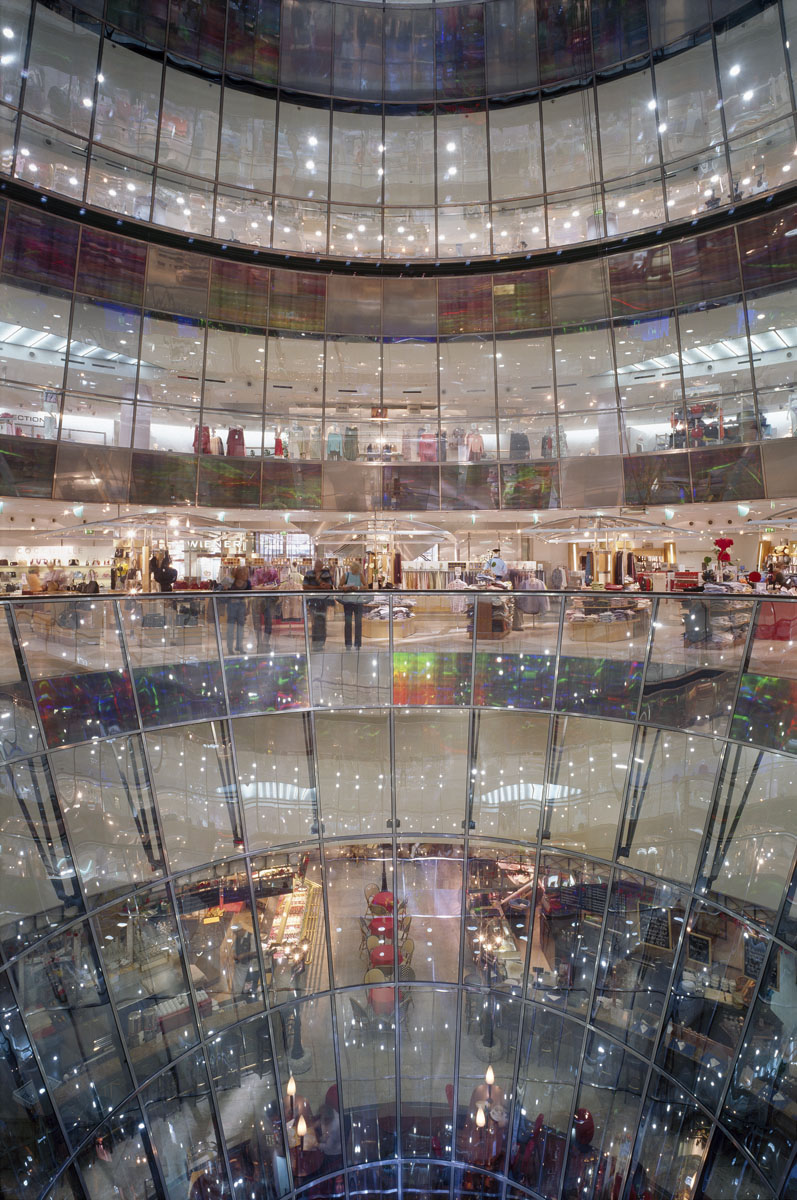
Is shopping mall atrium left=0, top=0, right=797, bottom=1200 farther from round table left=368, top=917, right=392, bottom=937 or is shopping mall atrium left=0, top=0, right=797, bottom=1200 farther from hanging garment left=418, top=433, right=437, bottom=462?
hanging garment left=418, top=433, right=437, bottom=462

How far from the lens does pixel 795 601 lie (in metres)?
10.8

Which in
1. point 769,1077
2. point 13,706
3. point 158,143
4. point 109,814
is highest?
point 158,143

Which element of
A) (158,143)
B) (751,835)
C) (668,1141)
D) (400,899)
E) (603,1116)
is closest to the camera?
(751,835)

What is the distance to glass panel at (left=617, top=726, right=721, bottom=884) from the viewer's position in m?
→ 11.9

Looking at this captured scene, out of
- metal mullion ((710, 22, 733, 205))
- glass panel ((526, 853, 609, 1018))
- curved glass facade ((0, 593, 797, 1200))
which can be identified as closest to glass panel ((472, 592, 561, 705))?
curved glass facade ((0, 593, 797, 1200))

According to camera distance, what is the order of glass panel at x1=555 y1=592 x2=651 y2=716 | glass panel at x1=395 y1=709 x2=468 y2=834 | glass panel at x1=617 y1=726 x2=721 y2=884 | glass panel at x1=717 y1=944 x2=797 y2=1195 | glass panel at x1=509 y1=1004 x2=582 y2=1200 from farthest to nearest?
glass panel at x1=395 y1=709 x2=468 y2=834 → glass panel at x1=509 y1=1004 x2=582 y2=1200 → glass panel at x1=555 y1=592 x2=651 y2=716 → glass panel at x1=617 y1=726 x2=721 y2=884 → glass panel at x1=717 y1=944 x2=797 y2=1195

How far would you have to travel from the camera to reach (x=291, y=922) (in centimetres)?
1484

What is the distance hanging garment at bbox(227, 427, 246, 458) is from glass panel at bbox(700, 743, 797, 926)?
1915 centimetres

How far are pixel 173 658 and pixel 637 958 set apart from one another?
10.2 meters

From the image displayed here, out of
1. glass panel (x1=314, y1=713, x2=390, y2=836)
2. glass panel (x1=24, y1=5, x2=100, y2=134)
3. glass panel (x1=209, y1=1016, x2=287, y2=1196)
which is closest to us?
glass panel (x1=209, y1=1016, x2=287, y2=1196)

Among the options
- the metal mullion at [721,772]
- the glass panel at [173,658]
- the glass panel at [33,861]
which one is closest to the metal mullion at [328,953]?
the glass panel at [173,658]

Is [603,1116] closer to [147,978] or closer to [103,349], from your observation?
[147,978]

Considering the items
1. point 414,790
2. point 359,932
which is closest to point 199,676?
point 414,790

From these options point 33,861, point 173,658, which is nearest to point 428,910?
point 173,658
